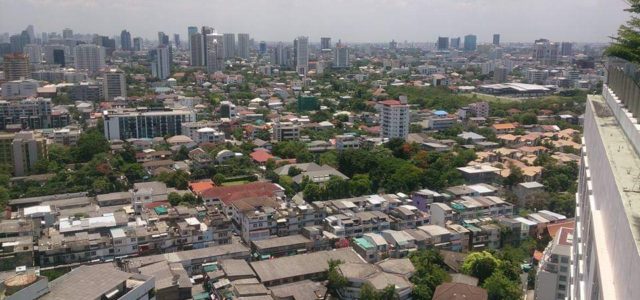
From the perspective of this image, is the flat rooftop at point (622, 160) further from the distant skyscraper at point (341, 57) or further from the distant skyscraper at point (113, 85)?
the distant skyscraper at point (341, 57)

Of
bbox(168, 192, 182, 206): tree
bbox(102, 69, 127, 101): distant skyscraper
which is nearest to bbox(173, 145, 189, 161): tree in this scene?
bbox(168, 192, 182, 206): tree

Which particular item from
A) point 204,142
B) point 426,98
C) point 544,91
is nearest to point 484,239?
point 204,142

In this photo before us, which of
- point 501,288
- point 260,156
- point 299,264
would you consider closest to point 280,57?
point 260,156

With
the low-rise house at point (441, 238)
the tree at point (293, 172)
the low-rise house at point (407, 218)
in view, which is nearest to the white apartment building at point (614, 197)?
the low-rise house at point (441, 238)

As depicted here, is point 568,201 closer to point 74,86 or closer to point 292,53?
point 74,86

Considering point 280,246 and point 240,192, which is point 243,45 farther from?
point 280,246
